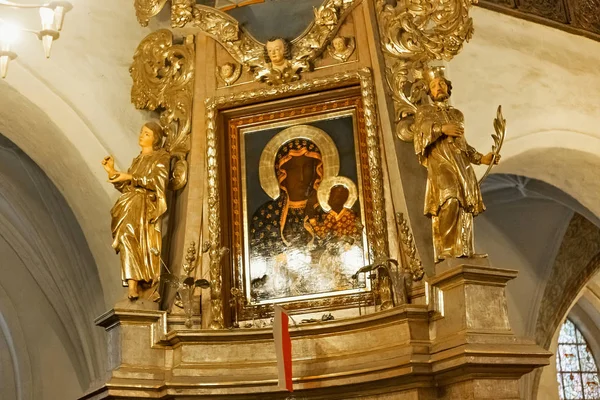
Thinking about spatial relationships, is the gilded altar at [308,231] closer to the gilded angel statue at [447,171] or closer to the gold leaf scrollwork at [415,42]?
the gold leaf scrollwork at [415,42]

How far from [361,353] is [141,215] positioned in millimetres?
1695

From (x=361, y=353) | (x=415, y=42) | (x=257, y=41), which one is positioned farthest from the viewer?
(x=257, y=41)

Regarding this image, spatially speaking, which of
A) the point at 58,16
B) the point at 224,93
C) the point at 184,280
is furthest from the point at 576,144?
the point at 58,16

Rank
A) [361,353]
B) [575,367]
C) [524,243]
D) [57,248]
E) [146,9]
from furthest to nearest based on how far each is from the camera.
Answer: [575,367], [524,243], [57,248], [146,9], [361,353]

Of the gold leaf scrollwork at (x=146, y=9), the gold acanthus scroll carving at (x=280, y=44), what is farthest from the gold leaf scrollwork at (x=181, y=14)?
the gold leaf scrollwork at (x=146, y=9)

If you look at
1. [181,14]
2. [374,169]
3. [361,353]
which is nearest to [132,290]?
[361,353]

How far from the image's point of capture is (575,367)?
1303 cm

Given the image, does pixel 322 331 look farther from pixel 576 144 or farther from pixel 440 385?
pixel 576 144

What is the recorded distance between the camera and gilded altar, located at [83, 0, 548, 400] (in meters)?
5.79

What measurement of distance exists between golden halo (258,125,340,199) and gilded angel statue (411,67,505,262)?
23.8 inches

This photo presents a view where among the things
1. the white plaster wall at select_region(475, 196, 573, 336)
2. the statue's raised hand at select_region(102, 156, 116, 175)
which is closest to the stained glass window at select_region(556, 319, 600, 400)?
the white plaster wall at select_region(475, 196, 573, 336)

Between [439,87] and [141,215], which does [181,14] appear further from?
[439,87]

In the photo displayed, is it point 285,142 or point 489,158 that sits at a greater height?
point 285,142

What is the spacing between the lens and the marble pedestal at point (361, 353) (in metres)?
5.60
